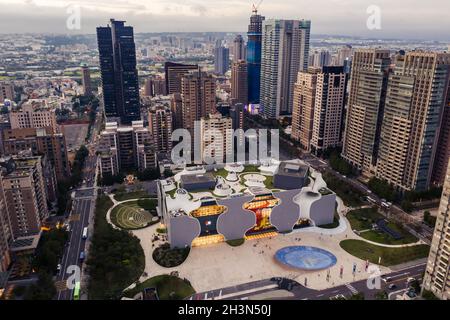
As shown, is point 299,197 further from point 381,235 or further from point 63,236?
point 63,236

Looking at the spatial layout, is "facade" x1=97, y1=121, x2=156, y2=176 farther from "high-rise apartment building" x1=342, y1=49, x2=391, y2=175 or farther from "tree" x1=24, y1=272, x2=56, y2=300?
"high-rise apartment building" x1=342, y1=49, x2=391, y2=175

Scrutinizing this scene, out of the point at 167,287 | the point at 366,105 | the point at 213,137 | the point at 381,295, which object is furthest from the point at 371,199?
the point at 167,287

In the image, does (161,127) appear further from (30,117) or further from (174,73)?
(174,73)

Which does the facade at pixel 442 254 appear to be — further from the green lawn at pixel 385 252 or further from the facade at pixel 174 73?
the facade at pixel 174 73

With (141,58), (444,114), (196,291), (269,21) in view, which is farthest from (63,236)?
(141,58)

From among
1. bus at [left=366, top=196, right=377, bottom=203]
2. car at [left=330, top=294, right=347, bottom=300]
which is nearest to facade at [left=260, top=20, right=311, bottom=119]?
bus at [left=366, top=196, right=377, bottom=203]

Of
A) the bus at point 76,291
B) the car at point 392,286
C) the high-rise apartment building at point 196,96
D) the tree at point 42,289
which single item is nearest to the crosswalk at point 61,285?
the bus at point 76,291
